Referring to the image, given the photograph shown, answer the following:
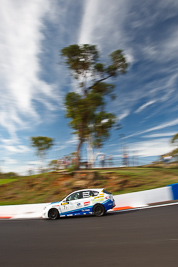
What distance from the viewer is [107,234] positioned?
6.32 metres

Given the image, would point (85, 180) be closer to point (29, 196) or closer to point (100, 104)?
point (29, 196)

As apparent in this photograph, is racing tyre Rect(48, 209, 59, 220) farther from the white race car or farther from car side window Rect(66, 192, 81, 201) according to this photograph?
car side window Rect(66, 192, 81, 201)

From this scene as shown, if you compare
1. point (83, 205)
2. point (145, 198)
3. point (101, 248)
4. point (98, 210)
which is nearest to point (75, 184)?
point (145, 198)

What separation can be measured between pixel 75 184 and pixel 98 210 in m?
9.38

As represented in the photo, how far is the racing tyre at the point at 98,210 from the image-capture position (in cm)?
1031

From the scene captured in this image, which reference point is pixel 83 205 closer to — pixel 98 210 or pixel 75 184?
pixel 98 210

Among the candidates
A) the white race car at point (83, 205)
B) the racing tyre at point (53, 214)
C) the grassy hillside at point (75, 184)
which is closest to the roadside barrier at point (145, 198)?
the racing tyre at point (53, 214)

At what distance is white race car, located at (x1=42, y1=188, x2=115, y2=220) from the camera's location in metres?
10.4

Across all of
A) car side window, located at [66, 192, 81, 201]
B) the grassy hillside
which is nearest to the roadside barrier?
car side window, located at [66, 192, 81, 201]

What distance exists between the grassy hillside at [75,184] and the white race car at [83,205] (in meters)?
7.08

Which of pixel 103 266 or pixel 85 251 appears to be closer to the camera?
pixel 103 266

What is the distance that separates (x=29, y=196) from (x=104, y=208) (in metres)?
11.0

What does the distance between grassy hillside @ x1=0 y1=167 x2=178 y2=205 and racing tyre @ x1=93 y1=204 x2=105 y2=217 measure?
742 centimetres

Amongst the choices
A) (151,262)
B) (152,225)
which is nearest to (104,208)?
(152,225)
